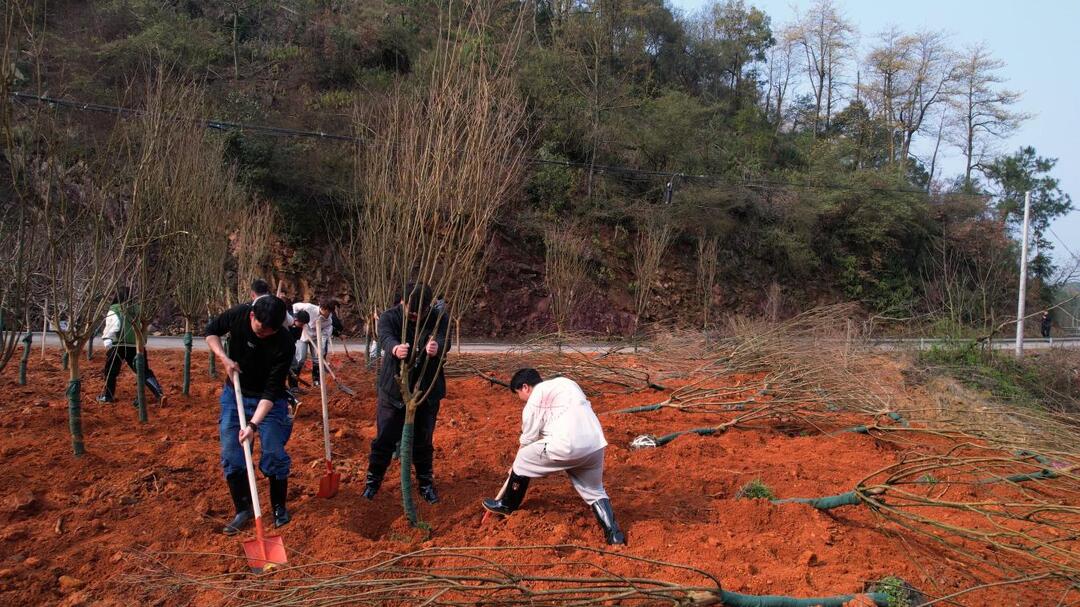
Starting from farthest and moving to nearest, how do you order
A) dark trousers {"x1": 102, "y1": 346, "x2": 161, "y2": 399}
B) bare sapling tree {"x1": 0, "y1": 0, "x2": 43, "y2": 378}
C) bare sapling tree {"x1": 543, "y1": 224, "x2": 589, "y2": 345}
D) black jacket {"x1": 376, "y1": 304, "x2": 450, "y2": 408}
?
bare sapling tree {"x1": 543, "y1": 224, "x2": 589, "y2": 345} → dark trousers {"x1": 102, "y1": 346, "x2": 161, "y2": 399} → black jacket {"x1": 376, "y1": 304, "x2": 450, "y2": 408} → bare sapling tree {"x1": 0, "y1": 0, "x2": 43, "y2": 378}

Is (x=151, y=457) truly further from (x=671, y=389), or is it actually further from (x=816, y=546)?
(x=671, y=389)

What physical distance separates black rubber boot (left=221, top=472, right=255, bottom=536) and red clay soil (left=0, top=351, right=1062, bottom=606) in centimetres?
10

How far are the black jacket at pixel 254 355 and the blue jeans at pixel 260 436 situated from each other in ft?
0.31

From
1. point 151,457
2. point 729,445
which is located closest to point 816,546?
point 729,445

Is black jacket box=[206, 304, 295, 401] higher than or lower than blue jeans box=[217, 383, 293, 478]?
higher

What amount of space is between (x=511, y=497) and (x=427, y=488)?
2.51ft

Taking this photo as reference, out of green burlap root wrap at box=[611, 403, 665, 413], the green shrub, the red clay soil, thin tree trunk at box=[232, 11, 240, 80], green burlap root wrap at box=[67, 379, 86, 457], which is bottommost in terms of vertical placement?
the red clay soil

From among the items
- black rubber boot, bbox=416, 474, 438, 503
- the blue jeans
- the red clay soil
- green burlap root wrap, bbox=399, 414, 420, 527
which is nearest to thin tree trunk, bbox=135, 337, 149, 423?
the red clay soil

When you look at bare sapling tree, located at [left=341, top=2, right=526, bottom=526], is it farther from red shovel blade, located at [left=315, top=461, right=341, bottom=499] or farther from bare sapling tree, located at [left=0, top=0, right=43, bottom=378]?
bare sapling tree, located at [left=0, top=0, right=43, bottom=378]

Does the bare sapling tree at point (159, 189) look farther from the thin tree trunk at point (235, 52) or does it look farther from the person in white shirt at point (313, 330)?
the thin tree trunk at point (235, 52)

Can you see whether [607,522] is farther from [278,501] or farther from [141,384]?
[141,384]

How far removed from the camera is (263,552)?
386cm

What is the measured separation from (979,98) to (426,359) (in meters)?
44.3

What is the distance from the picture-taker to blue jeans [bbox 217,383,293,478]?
4.38 metres
